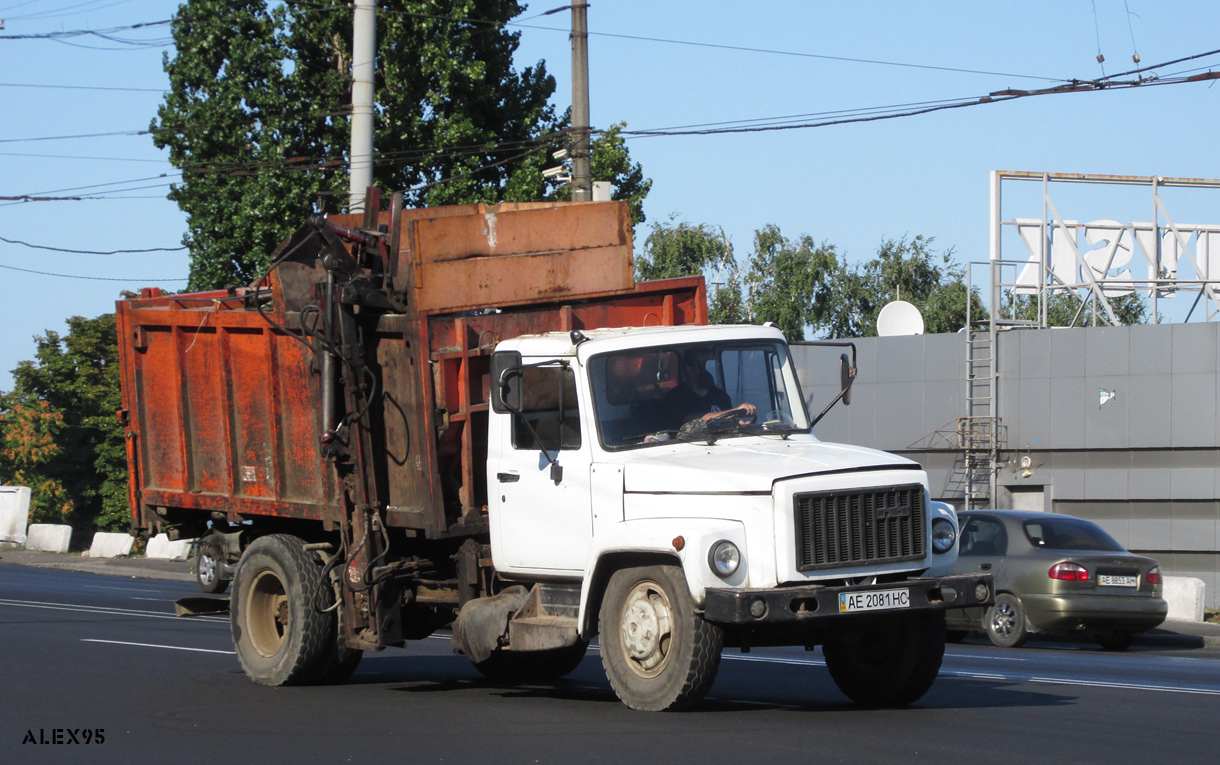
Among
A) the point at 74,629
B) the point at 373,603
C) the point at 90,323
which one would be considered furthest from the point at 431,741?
the point at 90,323

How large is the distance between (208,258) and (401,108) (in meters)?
4.98

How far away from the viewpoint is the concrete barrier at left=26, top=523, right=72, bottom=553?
32875mm

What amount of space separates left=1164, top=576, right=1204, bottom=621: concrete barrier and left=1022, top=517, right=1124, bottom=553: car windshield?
3.86 meters

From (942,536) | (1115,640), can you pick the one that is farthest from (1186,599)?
(942,536)

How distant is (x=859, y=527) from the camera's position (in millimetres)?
7559

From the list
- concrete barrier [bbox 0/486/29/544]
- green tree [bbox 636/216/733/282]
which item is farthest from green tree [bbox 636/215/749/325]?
concrete barrier [bbox 0/486/29/544]

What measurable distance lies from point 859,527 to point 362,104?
1434 centimetres

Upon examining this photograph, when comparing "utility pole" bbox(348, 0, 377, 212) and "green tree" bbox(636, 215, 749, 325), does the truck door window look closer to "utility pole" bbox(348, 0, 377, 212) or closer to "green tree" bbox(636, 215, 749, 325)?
"utility pole" bbox(348, 0, 377, 212)

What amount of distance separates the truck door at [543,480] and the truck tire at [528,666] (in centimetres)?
171

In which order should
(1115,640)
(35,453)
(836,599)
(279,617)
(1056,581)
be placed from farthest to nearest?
(35,453) → (1115,640) → (1056,581) → (279,617) → (836,599)

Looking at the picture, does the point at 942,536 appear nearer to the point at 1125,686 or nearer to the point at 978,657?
the point at 1125,686

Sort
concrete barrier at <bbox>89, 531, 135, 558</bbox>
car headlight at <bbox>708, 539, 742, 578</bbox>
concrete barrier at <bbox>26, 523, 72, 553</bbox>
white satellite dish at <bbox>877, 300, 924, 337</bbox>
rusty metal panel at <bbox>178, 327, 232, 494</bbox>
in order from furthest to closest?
concrete barrier at <bbox>26, 523, 72, 553</bbox>, concrete barrier at <bbox>89, 531, 135, 558</bbox>, white satellite dish at <bbox>877, 300, 924, 337</bbox>, rusty metal panel at <bbox>178, 327, 232, 494</bbox>, car headlight at <bbox>708, 539, 742, 578</bbox>

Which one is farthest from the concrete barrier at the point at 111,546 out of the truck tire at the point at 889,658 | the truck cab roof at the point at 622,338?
the truck tire at the point at 889,658

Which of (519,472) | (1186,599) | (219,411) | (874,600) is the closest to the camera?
(874,600)
